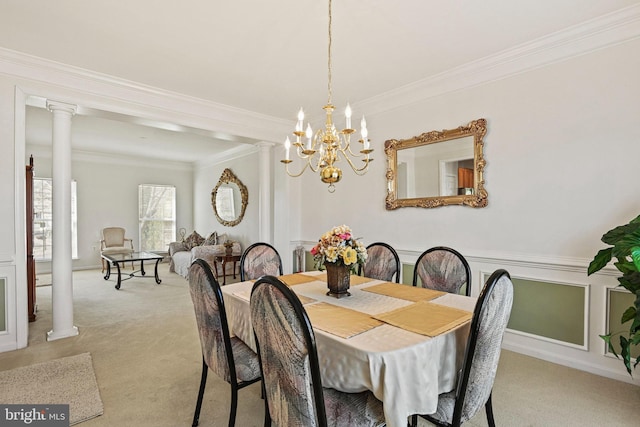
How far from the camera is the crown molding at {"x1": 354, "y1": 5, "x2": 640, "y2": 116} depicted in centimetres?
236

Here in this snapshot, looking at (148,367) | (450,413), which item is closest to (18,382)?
(148,367)

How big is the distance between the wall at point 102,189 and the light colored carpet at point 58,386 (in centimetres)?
575

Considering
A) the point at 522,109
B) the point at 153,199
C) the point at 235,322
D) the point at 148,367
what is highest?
the point at 522,109

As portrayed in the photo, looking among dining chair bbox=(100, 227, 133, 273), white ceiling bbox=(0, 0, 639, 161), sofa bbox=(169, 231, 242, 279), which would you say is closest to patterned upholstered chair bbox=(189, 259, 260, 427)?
white ceiling bbox=(0, 0, 639, 161)

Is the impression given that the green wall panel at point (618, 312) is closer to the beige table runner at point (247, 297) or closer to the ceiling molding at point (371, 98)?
the ceiling molding at point (371, 98)

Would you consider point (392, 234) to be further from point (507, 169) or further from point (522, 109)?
point (522, 109)

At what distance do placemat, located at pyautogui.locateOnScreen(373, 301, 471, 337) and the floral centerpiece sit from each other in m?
0.37

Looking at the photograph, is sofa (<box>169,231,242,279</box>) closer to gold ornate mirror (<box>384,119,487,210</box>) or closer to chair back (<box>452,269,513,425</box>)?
gold ornate mirror (<box>384,119,487,210</box>)

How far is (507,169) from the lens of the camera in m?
2.92

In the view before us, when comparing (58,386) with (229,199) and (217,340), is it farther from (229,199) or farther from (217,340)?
(229,199)

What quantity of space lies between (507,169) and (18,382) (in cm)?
424

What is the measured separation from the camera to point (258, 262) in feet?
9.16

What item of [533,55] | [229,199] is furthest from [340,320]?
[229,199]

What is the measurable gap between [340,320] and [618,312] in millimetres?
2272
